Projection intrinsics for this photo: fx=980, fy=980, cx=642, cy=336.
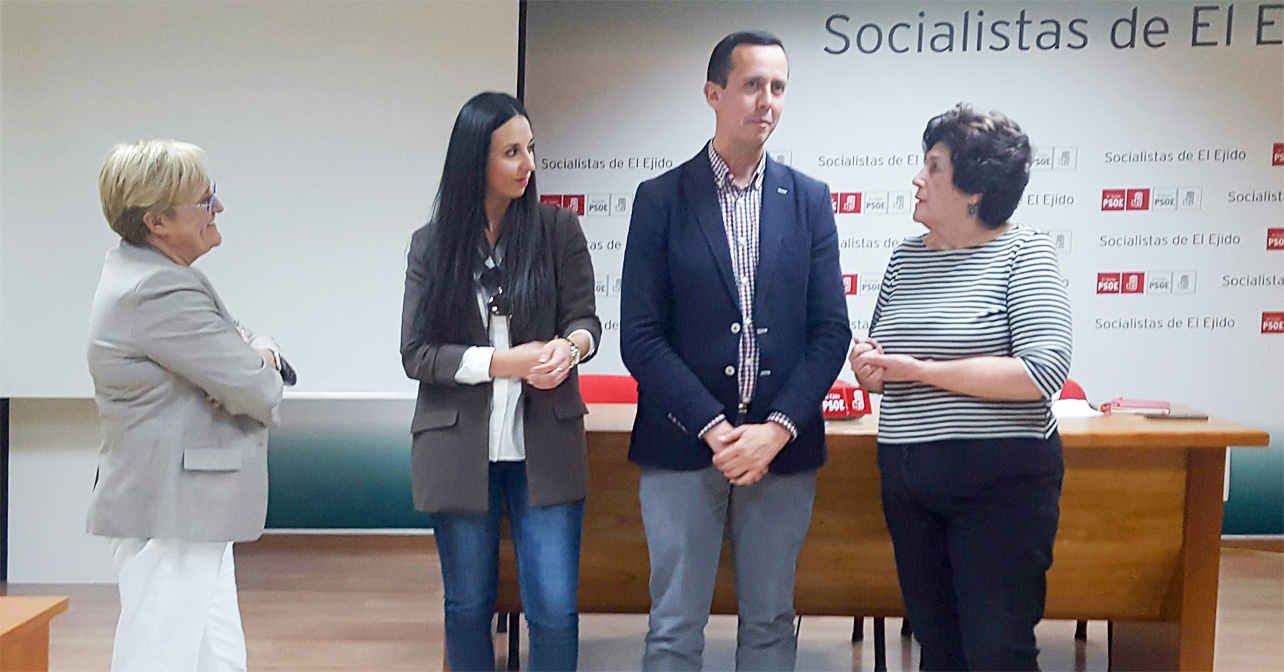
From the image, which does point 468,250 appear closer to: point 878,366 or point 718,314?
point 718,314

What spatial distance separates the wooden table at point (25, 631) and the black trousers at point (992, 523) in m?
1.66

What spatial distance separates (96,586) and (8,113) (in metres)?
1.96

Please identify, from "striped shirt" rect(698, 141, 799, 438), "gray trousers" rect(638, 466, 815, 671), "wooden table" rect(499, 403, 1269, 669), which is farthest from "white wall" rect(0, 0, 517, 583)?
"gray trousers" rect(638, 466, 815, 671)

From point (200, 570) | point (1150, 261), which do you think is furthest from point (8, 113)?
point (1150, 261)

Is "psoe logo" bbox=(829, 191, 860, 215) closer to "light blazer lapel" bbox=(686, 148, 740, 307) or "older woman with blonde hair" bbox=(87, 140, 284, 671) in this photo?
"light blazer lapel" bbox=(686, 148, 740, 307)

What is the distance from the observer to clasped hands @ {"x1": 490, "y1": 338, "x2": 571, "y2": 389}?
2.12 meters

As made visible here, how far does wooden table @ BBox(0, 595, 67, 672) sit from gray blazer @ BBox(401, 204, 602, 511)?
0.72 m

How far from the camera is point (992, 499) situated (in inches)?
78.4

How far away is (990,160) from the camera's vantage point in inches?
78.5

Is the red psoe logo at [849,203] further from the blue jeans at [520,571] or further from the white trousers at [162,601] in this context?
the white trousers at [162,601]

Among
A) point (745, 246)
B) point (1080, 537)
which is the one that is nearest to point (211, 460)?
point (745, 246)

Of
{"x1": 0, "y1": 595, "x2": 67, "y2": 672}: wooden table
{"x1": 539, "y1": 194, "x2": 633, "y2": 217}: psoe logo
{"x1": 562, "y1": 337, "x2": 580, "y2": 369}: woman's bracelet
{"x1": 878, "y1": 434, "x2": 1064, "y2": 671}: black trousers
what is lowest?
{"x1": 0, "y1": 595, "x2": 67, "y2": 672}: wooden table

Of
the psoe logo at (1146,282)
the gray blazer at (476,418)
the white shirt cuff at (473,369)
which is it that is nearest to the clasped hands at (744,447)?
the gray blazer at (476,418)

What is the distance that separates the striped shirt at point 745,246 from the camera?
211 cm
